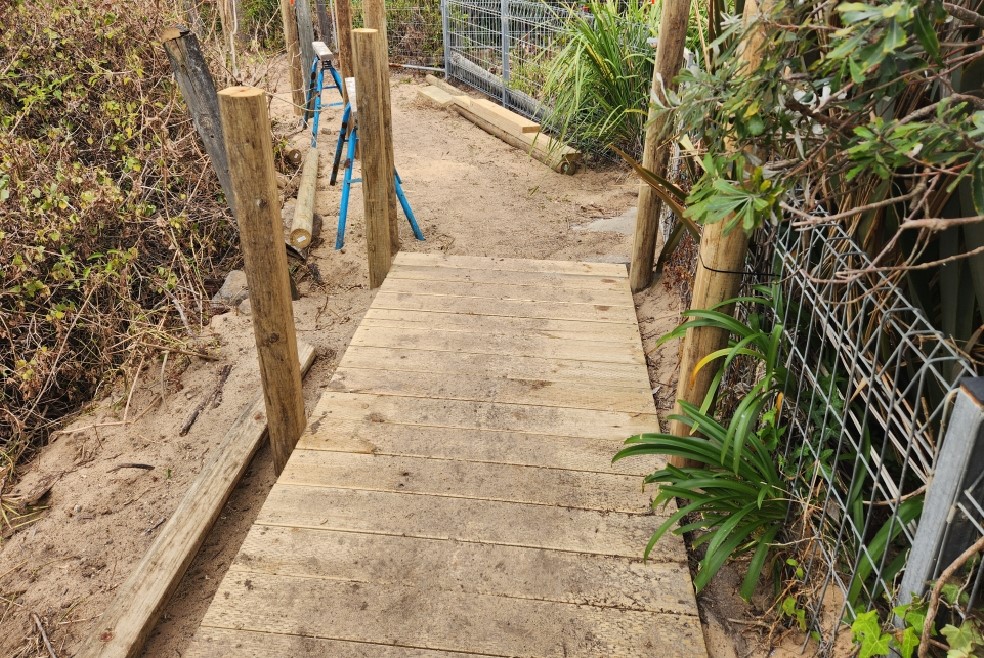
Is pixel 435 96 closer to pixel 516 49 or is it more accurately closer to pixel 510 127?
pixel 516 49

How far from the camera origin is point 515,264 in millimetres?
4582

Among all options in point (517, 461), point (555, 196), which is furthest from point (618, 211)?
point (517, 461)

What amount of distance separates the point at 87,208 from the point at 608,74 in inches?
160

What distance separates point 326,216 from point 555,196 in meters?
1.89

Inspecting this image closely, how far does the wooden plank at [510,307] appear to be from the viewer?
3945 mm

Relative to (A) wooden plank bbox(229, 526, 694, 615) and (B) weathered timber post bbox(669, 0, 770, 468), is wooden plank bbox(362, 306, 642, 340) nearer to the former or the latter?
(B) weathered timber post bbox(669, 0, 770, 468)

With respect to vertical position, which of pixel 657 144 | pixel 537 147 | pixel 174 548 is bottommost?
pixel 174 548

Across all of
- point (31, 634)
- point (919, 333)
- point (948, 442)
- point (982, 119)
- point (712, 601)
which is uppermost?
point (982, 119)

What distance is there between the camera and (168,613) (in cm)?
246

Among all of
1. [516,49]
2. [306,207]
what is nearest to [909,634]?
[306,207]

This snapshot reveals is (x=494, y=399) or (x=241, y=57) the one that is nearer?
(x=494, y=399)

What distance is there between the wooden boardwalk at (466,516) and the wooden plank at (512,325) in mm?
12

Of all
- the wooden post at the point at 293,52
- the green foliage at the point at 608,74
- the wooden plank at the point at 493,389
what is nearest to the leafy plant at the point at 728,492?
the wooden plank at the point at 493,389

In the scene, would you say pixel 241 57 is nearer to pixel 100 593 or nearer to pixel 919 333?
pixel 100 593
